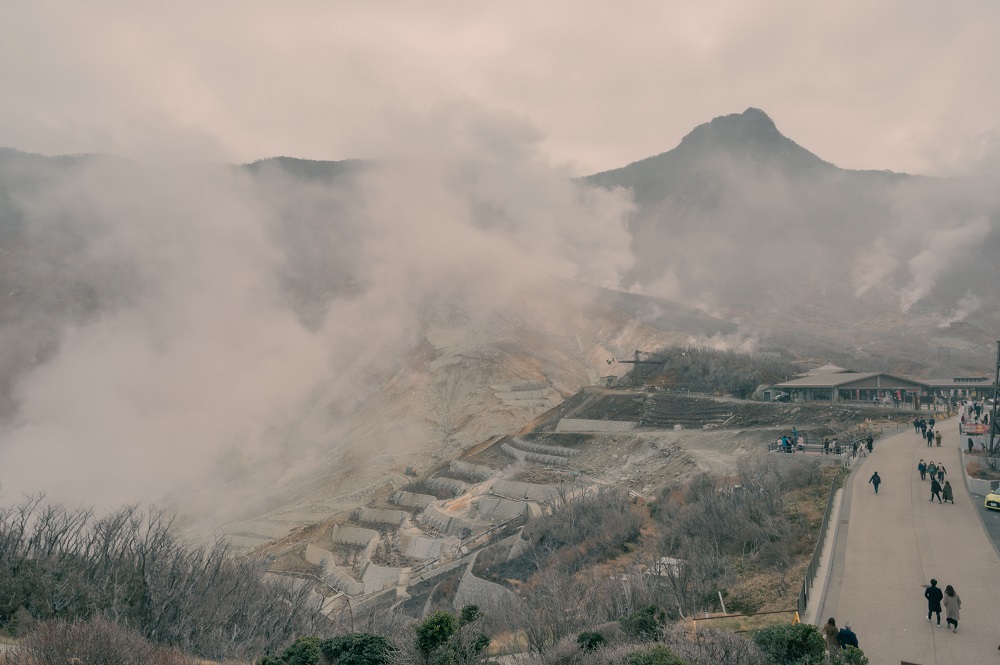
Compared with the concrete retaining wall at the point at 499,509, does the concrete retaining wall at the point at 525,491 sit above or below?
above

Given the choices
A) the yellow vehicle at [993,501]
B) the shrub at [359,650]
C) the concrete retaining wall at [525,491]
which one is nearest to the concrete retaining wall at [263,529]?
the concrete retaining wall at [525,491]

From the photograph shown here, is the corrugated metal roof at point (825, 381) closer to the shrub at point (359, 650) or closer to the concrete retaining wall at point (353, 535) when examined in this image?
the concrete retaining wall at point (353, 535)

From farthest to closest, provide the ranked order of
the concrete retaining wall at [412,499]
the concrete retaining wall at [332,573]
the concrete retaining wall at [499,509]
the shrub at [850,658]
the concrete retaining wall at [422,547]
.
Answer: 1. the concrete retaining wall at [412,499]
2. the concrete retaining wall at [499,509]
3. the concrete retaining wall at [422,547]
4. the concrete retaining wall at [332,573]
5. the shrub at [850,658]

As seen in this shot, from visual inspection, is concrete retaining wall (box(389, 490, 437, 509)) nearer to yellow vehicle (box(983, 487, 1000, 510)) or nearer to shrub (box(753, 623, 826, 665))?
yellow vehicle (box(983, 487, 1000, 510))

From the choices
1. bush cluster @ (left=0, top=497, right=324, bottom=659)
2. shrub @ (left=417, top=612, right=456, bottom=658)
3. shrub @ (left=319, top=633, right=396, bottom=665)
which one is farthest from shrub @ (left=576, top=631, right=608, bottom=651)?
bush cluster @ (left=0, top=497, right=324, bottom=659)

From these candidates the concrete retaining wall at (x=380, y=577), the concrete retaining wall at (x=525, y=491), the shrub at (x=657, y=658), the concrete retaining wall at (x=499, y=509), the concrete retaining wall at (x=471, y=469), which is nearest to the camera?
the shrub at (x=657, y=658)

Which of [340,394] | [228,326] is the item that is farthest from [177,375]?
[340,394]
